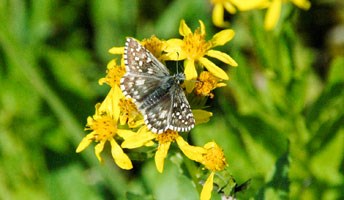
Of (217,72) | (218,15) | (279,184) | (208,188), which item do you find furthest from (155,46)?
(218,15)

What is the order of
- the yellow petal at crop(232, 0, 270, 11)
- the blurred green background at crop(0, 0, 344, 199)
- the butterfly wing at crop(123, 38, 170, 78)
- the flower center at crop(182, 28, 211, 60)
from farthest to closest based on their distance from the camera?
the blurred green background at crop(0, 0, 344, 199) < the yellow petal at crop(232, 0, 270, 11) < the flower center at crop(182, 28, 211, 60) < the butterfly wing at crop(123, 38, 170, 78)

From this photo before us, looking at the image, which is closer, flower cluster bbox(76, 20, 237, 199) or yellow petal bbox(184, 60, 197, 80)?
flower cluster bbox(76, 20, 237, 199)

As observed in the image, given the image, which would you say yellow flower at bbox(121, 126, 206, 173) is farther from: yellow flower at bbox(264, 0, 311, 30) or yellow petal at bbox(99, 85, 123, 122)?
yellow flower at bbox(264, 0, 311, 30)

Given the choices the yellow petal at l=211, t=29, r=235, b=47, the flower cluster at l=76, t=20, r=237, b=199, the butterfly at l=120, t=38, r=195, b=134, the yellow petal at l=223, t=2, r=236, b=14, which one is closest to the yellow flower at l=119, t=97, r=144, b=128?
the flower cluster at l=76, t=20, r=237, b=199

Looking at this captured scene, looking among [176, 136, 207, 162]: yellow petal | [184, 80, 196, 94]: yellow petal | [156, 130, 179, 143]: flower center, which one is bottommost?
[176, 136, 207, 162]: yellow petal

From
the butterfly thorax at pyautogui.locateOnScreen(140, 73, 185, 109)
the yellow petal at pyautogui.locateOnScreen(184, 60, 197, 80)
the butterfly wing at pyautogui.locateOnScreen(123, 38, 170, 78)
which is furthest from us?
the yellow petal at pyautogui.locateOnScreen(184, 60, 197, 80)

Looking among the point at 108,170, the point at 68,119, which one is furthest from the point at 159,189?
the point at 68,119

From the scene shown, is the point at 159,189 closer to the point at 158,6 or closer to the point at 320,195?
the point at 320,195

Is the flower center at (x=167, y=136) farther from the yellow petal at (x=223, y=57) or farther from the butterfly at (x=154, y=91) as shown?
the yellow petal at (x=223, y=57)
